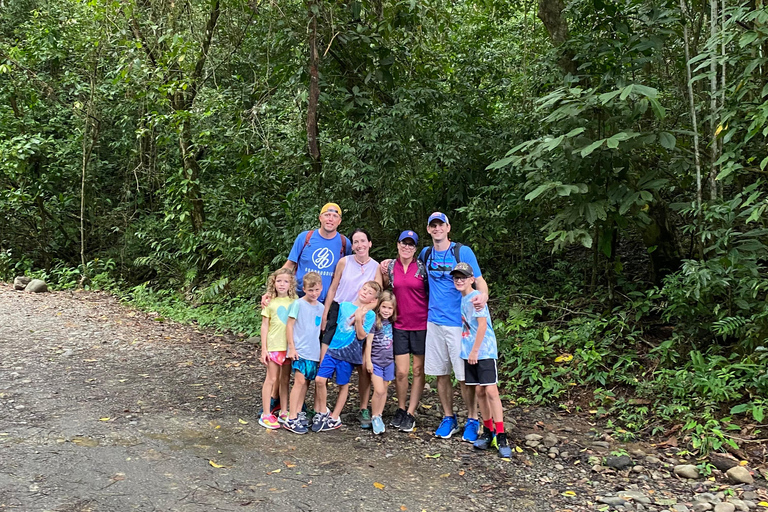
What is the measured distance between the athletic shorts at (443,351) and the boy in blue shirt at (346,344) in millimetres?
499

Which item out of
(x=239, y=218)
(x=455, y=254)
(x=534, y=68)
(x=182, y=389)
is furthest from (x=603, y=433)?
(x=239, y=218)

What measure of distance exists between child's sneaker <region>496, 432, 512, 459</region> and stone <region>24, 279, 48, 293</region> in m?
11.3

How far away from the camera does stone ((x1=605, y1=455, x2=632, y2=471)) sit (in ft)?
14.1

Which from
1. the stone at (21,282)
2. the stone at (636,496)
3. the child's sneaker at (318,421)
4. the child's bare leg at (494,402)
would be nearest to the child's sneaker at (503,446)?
the child's bare leg at (494,402)

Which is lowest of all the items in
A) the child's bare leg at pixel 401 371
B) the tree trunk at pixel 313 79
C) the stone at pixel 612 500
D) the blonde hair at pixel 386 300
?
the stone at pixel 612 500

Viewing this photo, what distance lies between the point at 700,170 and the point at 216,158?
26.6 ft

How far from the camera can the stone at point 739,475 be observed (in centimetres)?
400

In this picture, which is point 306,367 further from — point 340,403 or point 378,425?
point 378,425

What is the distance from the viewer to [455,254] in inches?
182

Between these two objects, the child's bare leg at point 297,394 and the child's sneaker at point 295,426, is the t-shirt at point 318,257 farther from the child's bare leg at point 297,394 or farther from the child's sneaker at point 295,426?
the child's sneaker at point 295,426

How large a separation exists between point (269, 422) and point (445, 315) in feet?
5.50

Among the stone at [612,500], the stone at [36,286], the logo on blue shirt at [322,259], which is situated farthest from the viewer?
the stone at [36,286]

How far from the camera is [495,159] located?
742 cm

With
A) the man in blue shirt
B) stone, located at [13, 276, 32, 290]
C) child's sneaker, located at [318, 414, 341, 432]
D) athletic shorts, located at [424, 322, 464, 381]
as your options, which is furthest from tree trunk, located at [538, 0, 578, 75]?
stone, located at [13, 276, 32, 290]
